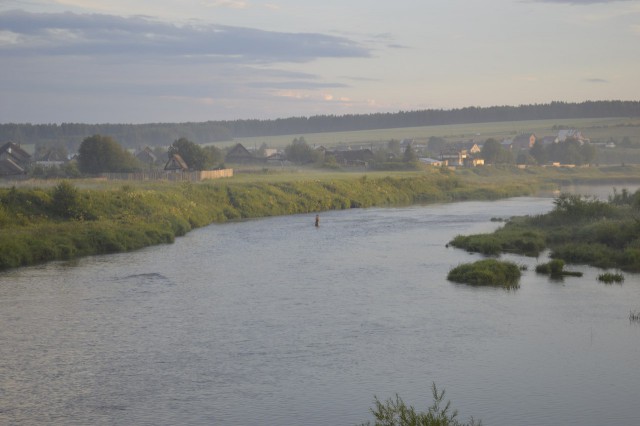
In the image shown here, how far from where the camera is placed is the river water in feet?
63.0

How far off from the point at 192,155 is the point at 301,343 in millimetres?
73039

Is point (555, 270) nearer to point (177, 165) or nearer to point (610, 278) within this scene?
point (610, 278)

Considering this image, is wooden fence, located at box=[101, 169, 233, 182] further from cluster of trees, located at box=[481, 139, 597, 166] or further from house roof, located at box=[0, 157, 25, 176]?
cluster of trees, located at box=[481, 139, 597, 166]

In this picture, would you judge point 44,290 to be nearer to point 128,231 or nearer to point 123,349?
point 123,349

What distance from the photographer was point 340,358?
75.3ft

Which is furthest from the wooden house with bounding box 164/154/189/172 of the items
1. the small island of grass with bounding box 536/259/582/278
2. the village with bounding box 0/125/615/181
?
the small island of grass with bounding box 536/259/582/278

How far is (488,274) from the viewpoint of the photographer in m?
33.9

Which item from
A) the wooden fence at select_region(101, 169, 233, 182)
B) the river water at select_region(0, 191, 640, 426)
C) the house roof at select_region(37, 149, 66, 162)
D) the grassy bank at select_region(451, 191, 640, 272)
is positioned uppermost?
the house roof at select_region(37, 149, 66, 162)

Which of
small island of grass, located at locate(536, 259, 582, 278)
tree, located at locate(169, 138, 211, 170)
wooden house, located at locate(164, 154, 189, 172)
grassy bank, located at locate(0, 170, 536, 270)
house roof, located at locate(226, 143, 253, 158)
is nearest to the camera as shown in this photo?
small island of grass, located at locate(536, 259, 582, 278)

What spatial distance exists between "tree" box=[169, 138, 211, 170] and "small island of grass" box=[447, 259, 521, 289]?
2511 inches

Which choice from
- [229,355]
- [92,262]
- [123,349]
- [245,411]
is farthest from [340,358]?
[92,262]

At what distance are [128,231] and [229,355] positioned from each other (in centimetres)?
2549

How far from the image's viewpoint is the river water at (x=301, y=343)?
19188 mm

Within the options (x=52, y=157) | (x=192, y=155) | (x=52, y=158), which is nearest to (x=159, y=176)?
(x=192, y=155)
